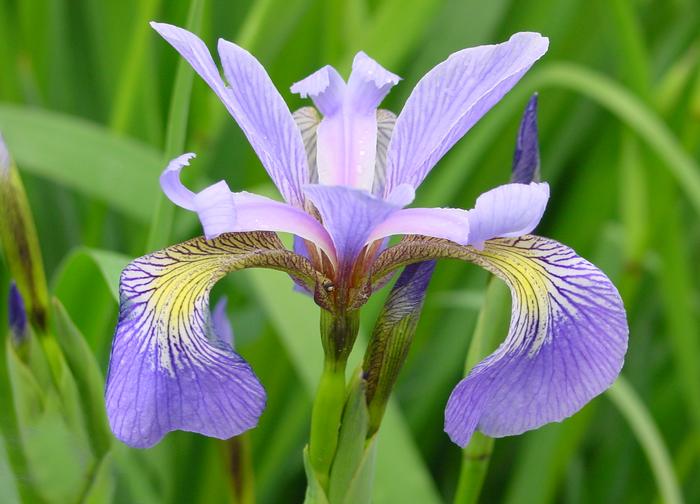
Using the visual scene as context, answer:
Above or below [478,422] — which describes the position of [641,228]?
above

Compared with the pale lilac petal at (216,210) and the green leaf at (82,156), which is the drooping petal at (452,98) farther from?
the green leaf at (82,156)

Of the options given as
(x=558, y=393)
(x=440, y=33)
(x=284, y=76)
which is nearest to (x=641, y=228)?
(x=440, y=33)

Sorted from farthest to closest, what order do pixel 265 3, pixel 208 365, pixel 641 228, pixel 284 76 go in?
pixel 284 76
pixel 641 228
pixel 265 3
pixel 208 365

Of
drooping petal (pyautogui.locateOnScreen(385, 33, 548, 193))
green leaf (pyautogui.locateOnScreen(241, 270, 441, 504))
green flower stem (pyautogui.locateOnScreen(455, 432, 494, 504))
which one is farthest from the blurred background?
drooping petal (pyautogui.locateOnScreen(385, 33, 548, 193))

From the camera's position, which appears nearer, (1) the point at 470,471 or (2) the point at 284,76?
(1) the point at 470,471

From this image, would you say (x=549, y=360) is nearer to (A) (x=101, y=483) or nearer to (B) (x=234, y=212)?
(B) (x=234, y=212)

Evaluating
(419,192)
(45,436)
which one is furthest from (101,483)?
(419,192)

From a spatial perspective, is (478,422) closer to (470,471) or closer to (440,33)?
(470,471)

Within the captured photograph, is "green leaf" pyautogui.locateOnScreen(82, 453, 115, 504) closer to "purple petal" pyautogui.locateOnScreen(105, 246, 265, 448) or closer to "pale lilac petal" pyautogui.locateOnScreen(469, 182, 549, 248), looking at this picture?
"purple petal" pyautogui.locateOnScreen(105, 246, 265, 448)
